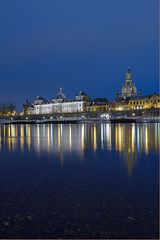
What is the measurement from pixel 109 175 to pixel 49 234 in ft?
18.4

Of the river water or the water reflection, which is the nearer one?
the river water

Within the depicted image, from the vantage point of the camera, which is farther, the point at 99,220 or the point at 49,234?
the point at 99,220

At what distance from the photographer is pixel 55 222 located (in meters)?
6.90

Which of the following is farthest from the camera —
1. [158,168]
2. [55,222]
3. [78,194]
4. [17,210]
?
[158,168]

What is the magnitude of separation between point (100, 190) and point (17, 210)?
2.60 m

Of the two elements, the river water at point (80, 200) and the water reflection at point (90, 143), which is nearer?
the river water at point (80, 200)

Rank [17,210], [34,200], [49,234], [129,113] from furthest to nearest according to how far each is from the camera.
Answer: [129,113]
[34,200]
[17,210]
[49,234]

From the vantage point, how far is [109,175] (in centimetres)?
1170

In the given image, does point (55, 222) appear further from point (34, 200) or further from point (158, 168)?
point (158, 168)

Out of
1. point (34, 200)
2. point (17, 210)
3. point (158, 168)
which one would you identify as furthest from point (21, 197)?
point (158, 168)

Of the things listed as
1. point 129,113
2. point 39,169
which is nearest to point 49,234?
point 39,169

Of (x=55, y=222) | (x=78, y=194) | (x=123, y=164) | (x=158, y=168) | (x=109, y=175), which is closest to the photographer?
(x=55, y=222)

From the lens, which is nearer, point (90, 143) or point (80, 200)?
point (80, 200)

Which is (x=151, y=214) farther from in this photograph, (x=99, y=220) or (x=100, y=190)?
(x=100, y=190)
